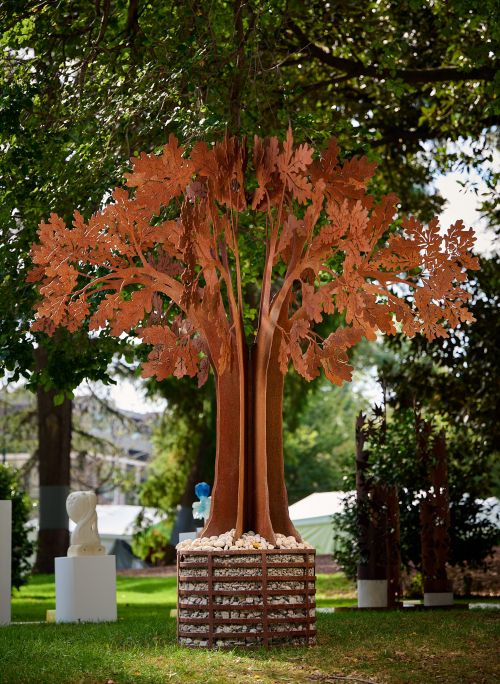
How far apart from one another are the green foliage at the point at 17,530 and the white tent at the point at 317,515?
5.78m

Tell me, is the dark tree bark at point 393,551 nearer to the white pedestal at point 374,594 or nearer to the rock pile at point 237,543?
the white pedestal at point 374,594

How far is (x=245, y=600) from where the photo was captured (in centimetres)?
797

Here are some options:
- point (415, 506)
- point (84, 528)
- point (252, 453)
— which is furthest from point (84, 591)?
point (415, 506)

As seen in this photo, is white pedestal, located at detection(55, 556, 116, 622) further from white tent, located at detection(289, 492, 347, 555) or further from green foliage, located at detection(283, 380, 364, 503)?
green foliage, located at detection(283, 380, 364, 503)

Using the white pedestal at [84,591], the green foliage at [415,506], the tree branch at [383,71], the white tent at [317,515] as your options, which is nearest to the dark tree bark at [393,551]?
the green foliage at [415,506]

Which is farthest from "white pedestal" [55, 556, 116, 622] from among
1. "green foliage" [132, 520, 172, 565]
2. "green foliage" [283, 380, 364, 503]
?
"green foliage" [283, 380, 364, 503]

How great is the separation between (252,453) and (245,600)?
47.7 inches

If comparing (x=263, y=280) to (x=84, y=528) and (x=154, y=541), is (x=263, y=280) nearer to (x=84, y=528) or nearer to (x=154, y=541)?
(x=84, y=528)

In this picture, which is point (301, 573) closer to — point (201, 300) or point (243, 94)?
point (201, 300)

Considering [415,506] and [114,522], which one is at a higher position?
[114,522]

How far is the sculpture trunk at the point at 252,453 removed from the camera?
8.43 metres

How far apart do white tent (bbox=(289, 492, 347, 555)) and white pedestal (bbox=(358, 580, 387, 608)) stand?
22.2 ft

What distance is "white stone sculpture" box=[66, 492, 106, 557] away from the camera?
1160cm

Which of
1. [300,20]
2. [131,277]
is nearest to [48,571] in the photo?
[300,20]
